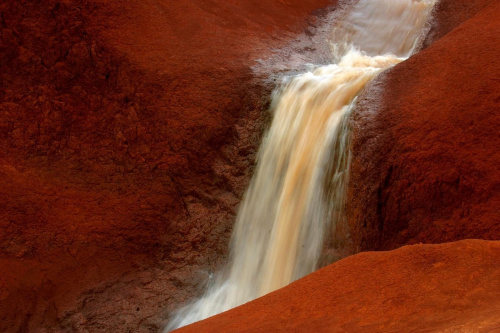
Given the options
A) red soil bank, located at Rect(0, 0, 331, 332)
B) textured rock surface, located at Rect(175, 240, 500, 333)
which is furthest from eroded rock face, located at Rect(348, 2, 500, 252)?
red soil bank, located at Rect(0, 0, 331, 332)

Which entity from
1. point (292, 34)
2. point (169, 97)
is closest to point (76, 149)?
point (169, 97)

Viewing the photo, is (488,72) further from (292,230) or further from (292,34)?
(292,34)

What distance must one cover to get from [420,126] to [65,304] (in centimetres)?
447

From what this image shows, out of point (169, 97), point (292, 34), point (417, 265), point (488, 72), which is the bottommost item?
point (417, 265)

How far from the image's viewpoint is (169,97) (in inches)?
275

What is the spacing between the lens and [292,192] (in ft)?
19.6

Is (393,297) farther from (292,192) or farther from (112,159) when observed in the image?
(112,159)

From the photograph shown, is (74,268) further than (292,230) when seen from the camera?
Yes

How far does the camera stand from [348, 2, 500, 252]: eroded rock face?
4.17 metres

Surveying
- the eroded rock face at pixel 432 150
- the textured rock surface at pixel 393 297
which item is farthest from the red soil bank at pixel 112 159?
the textured rock surface at pixel 393 297

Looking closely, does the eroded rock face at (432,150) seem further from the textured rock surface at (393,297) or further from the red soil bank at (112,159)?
the red soil bank at (112,159)

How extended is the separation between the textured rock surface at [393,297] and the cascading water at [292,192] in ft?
7.97

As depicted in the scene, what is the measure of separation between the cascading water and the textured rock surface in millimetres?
2428

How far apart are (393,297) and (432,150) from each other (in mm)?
2279
